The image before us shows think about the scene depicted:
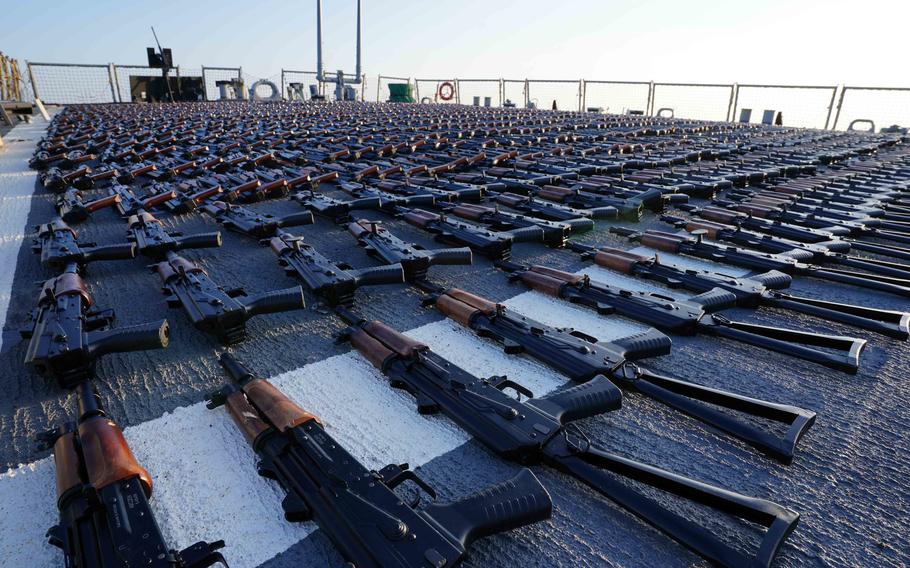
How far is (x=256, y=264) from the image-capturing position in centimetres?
482

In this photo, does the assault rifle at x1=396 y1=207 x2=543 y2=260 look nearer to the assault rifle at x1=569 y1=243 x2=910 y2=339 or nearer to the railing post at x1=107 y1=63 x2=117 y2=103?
the assault rifle at x1=569 y1=243 x2=910 y2=339

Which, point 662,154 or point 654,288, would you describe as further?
point 662,154

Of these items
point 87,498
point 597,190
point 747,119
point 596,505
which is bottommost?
point 596,505

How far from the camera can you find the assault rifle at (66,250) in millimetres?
4148

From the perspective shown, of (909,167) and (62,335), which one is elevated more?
(909,167)

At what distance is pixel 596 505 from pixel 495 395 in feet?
2.07

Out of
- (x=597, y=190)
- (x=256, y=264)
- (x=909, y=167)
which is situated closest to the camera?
(x=256, y=264)

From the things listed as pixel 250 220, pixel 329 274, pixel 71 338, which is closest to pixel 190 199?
pixel 250 220

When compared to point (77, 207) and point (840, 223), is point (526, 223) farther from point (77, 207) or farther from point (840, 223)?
point (77, 207)

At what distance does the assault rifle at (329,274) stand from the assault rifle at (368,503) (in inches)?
62.7

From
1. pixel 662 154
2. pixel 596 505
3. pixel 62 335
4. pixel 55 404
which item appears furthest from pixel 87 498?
pixel 662 154

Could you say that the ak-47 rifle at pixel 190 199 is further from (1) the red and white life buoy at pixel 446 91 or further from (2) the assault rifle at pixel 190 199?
(1) the red and white life buoy at pixel 446 91

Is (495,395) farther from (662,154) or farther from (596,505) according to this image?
(662,154)

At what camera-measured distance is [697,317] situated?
10.9 ft
